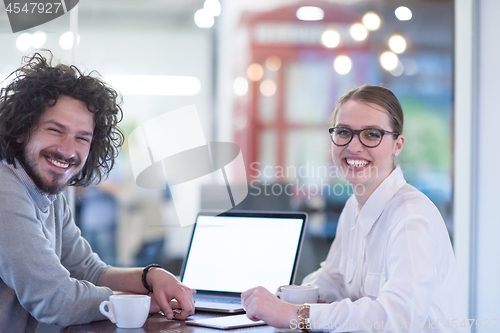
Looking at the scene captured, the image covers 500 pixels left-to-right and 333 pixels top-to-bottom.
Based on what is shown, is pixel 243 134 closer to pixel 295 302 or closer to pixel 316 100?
pixel 316 100

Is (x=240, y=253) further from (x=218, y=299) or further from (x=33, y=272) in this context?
(x=33, y=272)

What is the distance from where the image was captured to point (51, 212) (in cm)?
143

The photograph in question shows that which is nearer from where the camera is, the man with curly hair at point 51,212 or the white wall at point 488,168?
the man with curly hair at point 51,212

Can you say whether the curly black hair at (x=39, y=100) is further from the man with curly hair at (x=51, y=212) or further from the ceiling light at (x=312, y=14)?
the ceiling light at (x=312, y=14)

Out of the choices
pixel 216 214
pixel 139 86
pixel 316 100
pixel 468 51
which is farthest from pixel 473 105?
pixel 139 86

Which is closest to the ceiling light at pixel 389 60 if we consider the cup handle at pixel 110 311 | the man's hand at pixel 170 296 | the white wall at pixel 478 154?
the white wall at pixel 478 154

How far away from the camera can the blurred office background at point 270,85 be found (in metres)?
2.64

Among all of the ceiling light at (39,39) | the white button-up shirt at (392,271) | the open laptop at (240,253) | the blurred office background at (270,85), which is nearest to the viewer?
the white button-up shirt at (392,271)

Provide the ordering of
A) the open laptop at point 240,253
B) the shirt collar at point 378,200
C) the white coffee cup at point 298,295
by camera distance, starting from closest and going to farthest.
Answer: the white coffee cup at point 298,295
the shirt collar at point 378,200
the open laptop at point 240,253

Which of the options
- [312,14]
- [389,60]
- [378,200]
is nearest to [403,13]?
[389,60]

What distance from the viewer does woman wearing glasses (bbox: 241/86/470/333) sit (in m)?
1.07

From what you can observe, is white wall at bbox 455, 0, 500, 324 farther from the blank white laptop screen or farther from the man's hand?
the man's hand

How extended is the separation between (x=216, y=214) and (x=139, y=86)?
132 cm

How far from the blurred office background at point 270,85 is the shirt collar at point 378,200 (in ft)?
3.77
